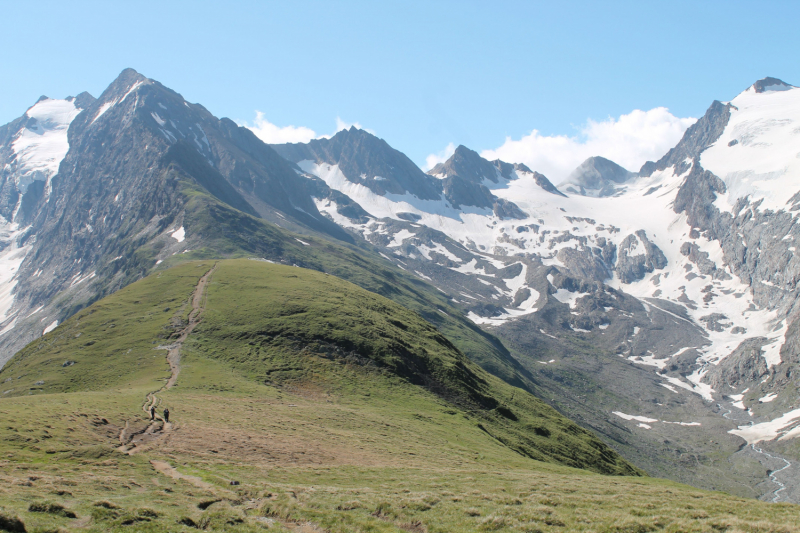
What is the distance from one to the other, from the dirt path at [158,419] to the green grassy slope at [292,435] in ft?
2.84

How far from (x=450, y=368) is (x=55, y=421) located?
226 ft

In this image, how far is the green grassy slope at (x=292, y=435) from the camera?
24016 mm

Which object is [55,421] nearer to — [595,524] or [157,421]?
[157,421]

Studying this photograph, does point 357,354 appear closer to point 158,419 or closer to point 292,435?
point 292,435

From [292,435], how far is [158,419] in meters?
13.4

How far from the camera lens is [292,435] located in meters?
47.3

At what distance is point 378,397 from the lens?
247ft

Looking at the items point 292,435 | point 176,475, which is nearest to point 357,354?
point 292,435

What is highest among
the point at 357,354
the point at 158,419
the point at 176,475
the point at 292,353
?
the point at 357,354

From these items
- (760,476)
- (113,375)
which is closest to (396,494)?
(113,375)

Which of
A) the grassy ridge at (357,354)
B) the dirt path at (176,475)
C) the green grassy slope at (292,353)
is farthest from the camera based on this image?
the grassy ridge at (357,354)

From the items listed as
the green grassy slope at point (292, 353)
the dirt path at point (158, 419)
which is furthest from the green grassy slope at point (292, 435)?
the dirt path at point (158, 419)

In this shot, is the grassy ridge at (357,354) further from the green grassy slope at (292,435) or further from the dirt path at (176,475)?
the dirt path at (176,475)

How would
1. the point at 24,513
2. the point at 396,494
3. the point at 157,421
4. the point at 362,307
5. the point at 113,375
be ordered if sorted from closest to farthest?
1. the point at 24,513
2. the point at 396,494
3. the point at 157,421
4. the point at 113,375
5. the point at 362,307
